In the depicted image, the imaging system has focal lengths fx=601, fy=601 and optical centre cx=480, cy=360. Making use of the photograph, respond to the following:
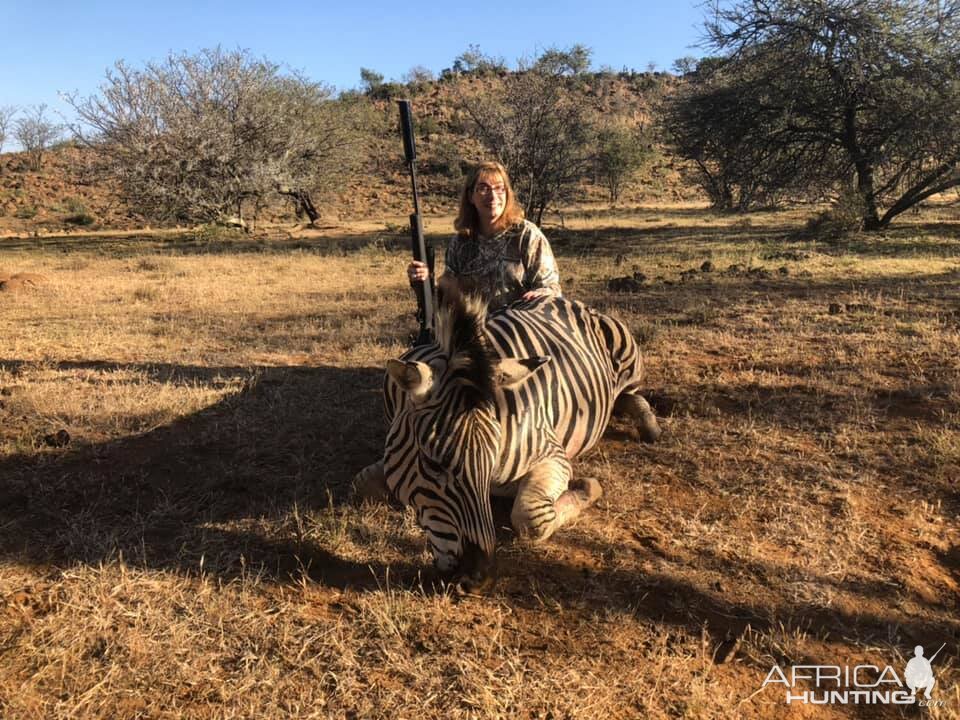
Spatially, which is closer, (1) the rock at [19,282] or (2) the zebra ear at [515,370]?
(2) the zebra ear at [515,370]

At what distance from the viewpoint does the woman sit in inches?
184

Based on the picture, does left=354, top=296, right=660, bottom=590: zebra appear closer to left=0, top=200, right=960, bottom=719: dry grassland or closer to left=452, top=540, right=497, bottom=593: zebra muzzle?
left=452, top=540, right=497, bottom=593: zebra muzzle

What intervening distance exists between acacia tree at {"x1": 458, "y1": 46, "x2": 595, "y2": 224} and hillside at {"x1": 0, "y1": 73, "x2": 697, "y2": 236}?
2.05 m

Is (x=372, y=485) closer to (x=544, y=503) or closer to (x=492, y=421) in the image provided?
(x=544, y=503)

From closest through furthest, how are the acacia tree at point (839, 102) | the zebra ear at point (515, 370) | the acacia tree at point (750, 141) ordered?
1. the zebra ear at point (515, 370)
2. the acacia tree at point (839, 102)
3. the acacia tree at point (750, 141)

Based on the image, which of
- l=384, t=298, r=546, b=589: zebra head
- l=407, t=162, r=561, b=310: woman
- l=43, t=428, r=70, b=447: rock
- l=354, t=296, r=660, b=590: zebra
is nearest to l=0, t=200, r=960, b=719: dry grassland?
l=43, t=428, r=70, b=447: rock

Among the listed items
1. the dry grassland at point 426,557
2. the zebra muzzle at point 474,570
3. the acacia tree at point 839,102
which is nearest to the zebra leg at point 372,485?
the dry grassland at point 426,557

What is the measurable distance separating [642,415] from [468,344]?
8.13 ft

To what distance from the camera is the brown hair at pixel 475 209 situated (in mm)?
4695

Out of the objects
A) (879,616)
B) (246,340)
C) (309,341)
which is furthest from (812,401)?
(246,340)

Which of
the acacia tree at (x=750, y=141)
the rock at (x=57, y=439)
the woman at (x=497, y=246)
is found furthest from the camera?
the acacia tree at (x=750, y=141)

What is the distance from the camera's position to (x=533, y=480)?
312cm

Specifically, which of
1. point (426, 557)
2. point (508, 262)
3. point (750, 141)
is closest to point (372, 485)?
point (426, 557)

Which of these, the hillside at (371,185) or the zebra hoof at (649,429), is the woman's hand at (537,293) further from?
the hillside at (371,185)
